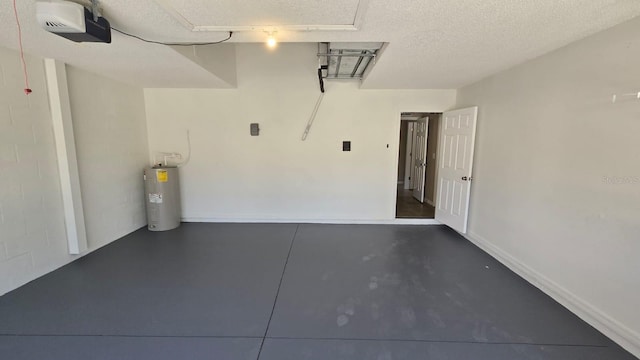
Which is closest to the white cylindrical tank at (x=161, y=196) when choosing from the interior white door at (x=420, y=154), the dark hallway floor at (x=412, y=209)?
the dark hallway floor at (x=412, y=209)

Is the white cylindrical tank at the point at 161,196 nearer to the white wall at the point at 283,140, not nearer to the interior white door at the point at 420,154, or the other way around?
the white wall at the point at 283,140

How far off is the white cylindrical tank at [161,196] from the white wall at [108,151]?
0.25m

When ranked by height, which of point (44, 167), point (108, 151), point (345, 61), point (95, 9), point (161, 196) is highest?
point (345, 61)

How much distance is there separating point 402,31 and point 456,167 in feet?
8.47

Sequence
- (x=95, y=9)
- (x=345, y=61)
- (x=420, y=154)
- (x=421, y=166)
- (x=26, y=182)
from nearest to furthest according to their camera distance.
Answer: (x=95, y=9), (x=26, y=182), (x=345, y=61), (x=421, y=166), (x=420, y=154)

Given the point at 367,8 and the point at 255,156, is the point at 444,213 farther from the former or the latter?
the point at 367,8

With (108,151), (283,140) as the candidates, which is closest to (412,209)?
(283,140)

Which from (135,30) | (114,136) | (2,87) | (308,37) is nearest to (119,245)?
(114,136)

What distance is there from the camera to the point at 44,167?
9.09ft

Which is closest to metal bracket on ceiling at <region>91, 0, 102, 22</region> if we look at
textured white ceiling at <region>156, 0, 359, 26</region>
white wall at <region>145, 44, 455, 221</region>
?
textured white ceiling at <region>156, 0, 359, 26</region>

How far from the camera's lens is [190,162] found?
4.49 m

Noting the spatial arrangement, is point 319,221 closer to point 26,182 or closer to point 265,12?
point 265,12

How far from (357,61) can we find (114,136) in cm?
348

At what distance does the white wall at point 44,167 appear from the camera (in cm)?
246
